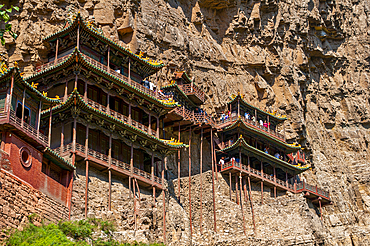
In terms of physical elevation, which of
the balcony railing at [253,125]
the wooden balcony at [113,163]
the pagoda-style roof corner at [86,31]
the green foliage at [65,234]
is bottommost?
the green foliage at [65,234]

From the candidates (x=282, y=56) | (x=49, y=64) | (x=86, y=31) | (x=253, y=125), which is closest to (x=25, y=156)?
(x=49, y=64)

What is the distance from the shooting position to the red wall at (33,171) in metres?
25.8

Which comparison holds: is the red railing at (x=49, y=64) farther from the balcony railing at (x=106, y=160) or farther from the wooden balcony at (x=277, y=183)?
the wooden balcony at (x=277, y=183)

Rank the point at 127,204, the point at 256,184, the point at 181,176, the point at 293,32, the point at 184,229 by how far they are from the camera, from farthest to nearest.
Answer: the point at 293,32 → the point at 256,184 → the point at 181,176 → the point at 184,229 → the point at 127,204

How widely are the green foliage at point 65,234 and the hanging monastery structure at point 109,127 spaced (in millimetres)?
1761

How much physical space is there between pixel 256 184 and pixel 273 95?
1525 centimetres

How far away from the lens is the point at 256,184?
51.3 m

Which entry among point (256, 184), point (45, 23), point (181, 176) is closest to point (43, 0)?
point (45, 23)

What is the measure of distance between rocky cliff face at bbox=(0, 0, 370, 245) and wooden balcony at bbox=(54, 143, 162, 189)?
1021cm

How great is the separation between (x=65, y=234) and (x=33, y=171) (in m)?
3.64

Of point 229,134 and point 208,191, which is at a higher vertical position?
point 229,134

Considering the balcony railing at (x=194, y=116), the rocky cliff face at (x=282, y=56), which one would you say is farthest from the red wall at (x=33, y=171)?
the balcony railing at (x=194, y=116)

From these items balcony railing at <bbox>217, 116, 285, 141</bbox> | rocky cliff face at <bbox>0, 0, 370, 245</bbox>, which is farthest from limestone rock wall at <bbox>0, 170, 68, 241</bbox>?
balcony railing at <bbox>217, 116, 285, 141</bbox>

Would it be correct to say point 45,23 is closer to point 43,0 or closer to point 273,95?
point 43,0
